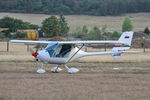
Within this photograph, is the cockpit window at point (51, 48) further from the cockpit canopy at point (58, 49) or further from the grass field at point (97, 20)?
the grass field at point (97, 20)

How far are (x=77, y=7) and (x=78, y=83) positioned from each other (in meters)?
105

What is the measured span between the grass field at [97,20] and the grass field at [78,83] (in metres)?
67.4

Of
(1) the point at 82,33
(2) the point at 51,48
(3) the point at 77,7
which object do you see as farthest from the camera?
(3) the point at 77,7

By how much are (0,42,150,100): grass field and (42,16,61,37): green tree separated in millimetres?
43261

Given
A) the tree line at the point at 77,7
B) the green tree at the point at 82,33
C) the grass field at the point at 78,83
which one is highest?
the grass field at the point at 78,83

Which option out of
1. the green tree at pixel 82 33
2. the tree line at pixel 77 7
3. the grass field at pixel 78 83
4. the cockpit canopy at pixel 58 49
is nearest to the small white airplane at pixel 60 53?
the cockpit canopy at pixel 58 49

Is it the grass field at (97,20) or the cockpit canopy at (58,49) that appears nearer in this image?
the cockpit canopy at (58,49)

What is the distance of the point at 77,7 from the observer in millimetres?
124250

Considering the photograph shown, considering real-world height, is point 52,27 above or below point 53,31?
above

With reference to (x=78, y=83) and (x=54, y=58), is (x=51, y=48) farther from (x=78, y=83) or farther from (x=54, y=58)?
(x=78, y=83)

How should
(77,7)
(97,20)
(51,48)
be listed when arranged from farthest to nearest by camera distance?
(77,7)
(97,20)
(51,48)

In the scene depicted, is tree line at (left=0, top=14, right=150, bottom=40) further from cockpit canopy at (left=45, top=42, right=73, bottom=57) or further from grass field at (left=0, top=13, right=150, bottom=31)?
cockpit canopy at (left=45, top=42, right=73, bottom=57)

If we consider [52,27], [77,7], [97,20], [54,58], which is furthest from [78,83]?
[77,7]

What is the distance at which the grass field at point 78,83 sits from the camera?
16172 millimetres
